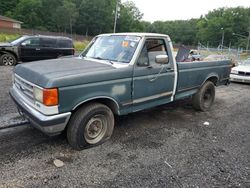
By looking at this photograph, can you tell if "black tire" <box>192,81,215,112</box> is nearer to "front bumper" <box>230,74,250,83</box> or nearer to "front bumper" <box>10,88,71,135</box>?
"front bumper" <box>10,88,71,135</box>

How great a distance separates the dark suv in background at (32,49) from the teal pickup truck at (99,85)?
317 inches

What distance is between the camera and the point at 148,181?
3186mm

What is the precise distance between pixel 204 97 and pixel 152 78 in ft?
8.72

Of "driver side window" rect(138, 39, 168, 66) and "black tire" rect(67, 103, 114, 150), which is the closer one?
"black tire" rect(67, 103, 114, 150)

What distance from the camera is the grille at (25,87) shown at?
12.0ft

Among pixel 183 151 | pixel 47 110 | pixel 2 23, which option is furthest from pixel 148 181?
pixel 2 23

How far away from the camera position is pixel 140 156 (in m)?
3.83

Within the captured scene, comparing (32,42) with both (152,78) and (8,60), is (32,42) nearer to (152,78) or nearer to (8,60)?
(8,60)

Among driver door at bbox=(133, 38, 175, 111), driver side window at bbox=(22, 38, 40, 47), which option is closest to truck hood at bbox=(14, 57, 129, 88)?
driver door at bbox=(133, 38, 175, 111)

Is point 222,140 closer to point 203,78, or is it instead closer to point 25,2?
point 203,78

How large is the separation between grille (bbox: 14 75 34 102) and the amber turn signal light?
479 mm

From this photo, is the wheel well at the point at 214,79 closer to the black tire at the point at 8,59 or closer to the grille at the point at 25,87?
the grille at the point at 25,87

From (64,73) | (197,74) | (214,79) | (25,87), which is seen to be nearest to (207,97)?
(214,79)

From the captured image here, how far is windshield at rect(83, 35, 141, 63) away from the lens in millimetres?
4430
